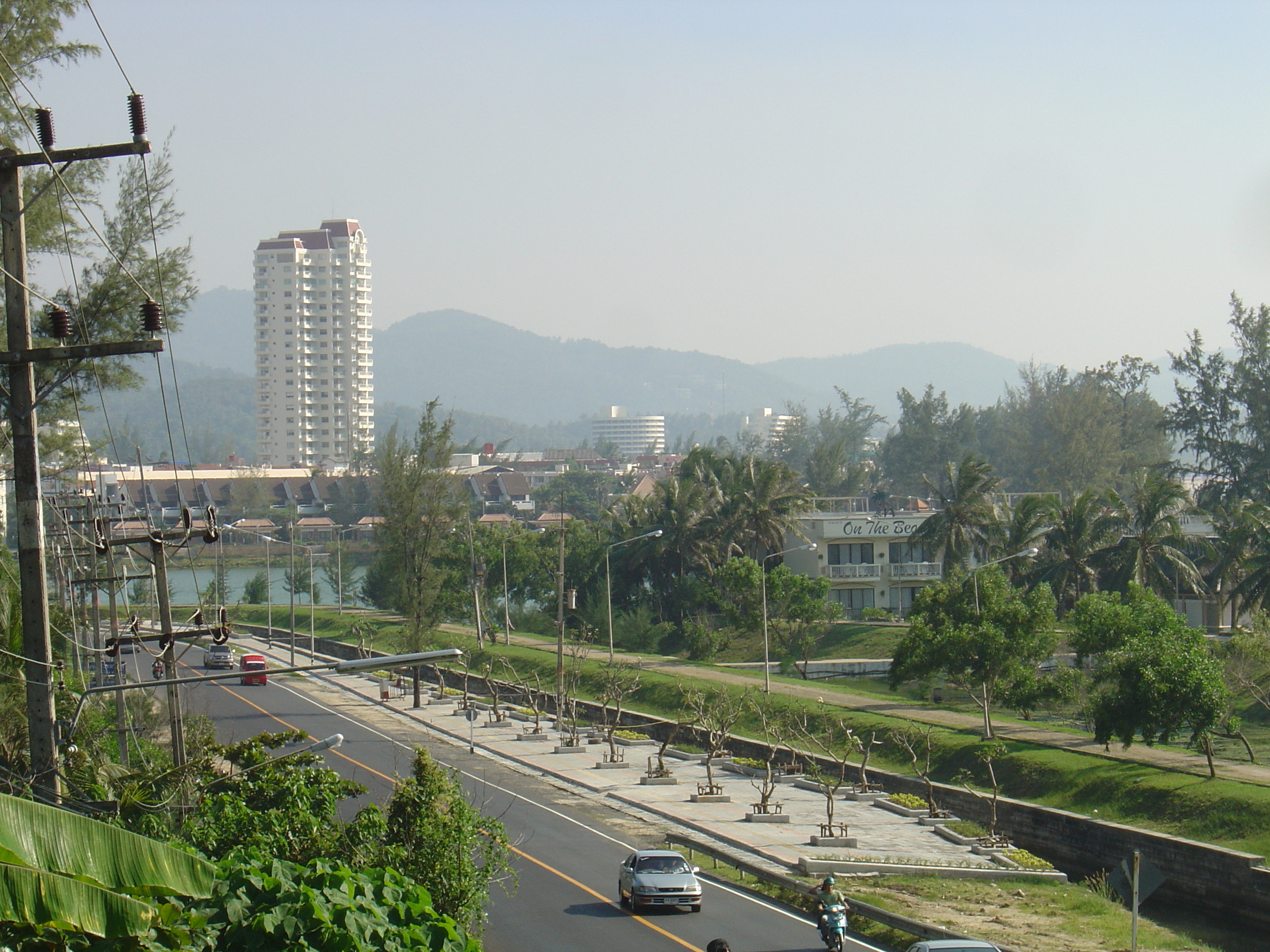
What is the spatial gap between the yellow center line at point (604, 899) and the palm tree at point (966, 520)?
145ft

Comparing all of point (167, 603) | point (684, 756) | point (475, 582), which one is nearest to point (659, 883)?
point (167, 603)

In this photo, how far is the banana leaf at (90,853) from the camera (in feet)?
24.9

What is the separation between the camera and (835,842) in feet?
98.7

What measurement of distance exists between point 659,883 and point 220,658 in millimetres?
45705

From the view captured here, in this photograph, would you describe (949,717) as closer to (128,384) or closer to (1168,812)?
(1168,812)

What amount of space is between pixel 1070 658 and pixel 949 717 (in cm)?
1454

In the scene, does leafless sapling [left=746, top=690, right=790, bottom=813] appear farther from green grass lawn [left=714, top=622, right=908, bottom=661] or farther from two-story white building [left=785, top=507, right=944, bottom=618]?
two-story white building [left=785, top=507, right=944, bottom=618]

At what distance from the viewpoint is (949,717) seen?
45406 millimetres

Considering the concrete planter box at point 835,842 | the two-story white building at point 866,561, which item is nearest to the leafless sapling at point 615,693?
the concrete planter box at point 835,842

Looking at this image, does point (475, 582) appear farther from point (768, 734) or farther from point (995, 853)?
point (995, 853)

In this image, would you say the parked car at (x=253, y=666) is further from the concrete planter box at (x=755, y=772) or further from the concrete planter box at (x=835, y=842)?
the concrete planter box at (x=835, y=842)

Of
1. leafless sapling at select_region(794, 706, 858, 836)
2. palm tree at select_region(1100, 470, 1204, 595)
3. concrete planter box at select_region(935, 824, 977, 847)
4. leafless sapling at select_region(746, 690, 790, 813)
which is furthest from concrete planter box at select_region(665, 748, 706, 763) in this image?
palm tree at select_region(1100, 470, 1204, 595)

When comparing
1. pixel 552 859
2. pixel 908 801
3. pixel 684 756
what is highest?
pixel 552 859

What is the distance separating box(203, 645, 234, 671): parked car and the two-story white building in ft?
111
